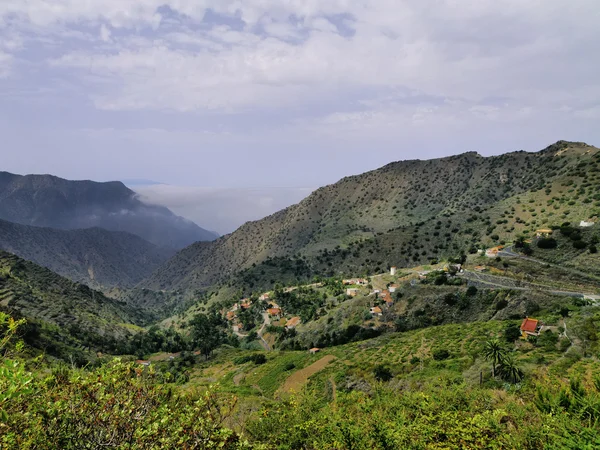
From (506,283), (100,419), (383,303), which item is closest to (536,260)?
(506,283)

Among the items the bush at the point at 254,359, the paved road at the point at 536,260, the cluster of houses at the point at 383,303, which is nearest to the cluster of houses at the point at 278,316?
the bush at the point at 254,359

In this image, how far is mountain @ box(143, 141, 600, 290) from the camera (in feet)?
328

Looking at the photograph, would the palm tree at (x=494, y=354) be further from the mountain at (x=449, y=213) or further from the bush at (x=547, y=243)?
the mountain at (x=449, y=213)

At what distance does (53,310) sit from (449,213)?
14167 centimetres

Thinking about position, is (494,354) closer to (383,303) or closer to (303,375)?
(303,375)

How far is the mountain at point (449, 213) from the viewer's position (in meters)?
99.9

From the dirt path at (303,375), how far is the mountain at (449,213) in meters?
68.7

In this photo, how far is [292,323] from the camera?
97.0 m

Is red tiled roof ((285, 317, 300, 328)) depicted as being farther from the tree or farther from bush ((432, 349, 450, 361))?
bush ((432, 349, 450, 361))

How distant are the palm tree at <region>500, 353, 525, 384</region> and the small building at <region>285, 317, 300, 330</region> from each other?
69068 millimetres

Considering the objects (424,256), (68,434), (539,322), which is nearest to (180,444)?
(68,434)

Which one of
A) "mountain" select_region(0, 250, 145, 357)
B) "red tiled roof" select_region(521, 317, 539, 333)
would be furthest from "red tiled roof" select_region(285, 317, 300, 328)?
"red tiled roof" select_region(521, 317, 539, 333)

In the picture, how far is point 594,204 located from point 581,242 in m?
29.7

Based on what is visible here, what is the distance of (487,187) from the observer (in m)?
159
